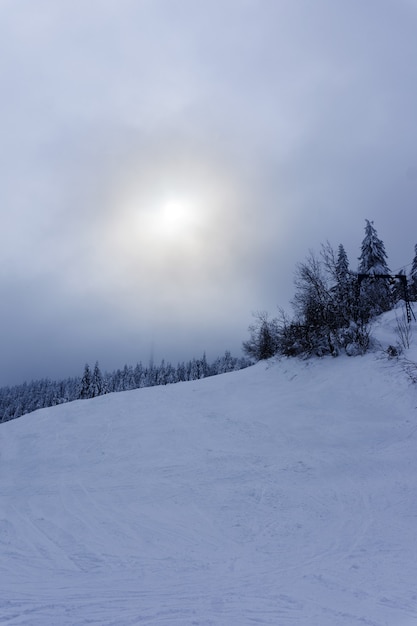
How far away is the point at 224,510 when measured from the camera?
9586mm

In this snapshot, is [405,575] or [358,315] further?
[358,315]

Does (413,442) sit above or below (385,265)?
below

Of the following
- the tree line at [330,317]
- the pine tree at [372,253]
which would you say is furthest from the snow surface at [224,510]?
the pine tree at [372,253]

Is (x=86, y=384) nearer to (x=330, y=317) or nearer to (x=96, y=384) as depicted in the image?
(x=96, y=384)

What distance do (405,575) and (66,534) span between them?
22.9ft

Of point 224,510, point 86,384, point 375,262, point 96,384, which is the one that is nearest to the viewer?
point 224,510

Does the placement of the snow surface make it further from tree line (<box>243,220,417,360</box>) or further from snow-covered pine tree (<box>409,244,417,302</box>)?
snow-covered pine tree (<box>409,244,417,302</box>)

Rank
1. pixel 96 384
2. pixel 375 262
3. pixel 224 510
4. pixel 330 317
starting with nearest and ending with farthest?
pixel 224 510 → pixel 330 317 → pixel 375 262 → pixel 96 384

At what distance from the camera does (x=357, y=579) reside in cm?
615

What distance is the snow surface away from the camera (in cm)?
554

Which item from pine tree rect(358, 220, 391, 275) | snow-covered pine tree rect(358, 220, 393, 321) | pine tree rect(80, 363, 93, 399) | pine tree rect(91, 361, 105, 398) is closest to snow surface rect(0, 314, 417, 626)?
snow-covered pine tree rect(358, 220, 393, 321)

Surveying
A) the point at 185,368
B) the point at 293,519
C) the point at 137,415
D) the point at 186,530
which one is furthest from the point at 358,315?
the point at 185,368

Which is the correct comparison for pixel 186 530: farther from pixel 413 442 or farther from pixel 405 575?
pixel 413 442

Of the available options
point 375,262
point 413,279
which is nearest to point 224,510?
point 375,262
